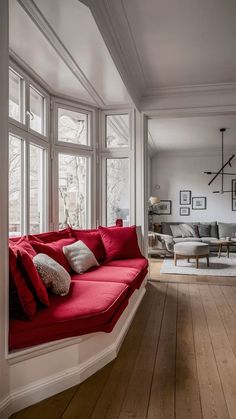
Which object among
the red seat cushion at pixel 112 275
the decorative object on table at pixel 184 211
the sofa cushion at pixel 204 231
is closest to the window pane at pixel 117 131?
the red seat cushion at pixel 112 275

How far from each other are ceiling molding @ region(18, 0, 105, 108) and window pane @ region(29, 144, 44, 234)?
0.98 m

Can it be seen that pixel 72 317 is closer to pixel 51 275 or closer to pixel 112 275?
pixel 51 275

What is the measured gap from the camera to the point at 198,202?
910 cm

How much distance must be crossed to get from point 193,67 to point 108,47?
4.54ft

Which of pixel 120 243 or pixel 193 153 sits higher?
pixel 193 153

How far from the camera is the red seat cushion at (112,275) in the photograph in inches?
121

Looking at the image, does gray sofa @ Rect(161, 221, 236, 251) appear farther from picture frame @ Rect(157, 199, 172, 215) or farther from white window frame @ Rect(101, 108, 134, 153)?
white window frame @ Rect(101, 108, 134, 153)

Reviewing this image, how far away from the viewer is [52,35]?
2803mm

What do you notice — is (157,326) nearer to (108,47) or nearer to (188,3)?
(108,47)

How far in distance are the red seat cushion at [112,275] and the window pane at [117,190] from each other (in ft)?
4.70

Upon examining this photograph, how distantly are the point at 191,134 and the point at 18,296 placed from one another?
6.13 metres

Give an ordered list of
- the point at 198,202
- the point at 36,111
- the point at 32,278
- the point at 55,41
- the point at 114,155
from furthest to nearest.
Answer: the point at 198,202 → the point at 114,155 → the point at 36,111 → the point at 55,41 → the point at 32,278

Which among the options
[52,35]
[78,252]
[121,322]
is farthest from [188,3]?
[121,322]

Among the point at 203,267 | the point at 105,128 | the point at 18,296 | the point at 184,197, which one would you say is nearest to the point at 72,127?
the point at 105,128
